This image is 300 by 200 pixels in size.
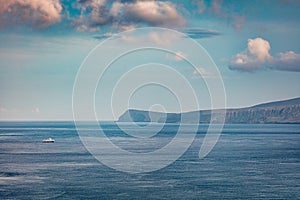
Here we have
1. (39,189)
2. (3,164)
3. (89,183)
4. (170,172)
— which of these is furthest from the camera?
(3,164)

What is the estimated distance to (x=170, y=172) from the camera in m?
134

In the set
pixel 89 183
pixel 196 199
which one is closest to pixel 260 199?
pixel 196 199

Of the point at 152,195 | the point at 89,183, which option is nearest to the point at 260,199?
the point at 152,195

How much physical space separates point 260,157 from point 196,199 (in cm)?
8486

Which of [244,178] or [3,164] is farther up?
[244,178]

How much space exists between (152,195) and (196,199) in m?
8.64

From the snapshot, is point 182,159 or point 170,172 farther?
point 182,159

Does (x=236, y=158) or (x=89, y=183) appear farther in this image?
(x=236, y=158)

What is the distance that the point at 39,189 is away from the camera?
10594cm

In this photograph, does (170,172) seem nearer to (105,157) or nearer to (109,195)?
(109,195)

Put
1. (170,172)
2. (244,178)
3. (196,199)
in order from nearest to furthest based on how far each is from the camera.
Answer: (196,199)
(244,178)
(170,172)

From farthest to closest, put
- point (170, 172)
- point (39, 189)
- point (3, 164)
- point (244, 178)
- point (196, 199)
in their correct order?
1. point (3, 164)
2. point (170, 172)
3. point (244, 178)
4. point (39, 189)
5. point (196, 199)

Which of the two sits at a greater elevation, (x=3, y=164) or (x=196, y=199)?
(x=196, y=199)

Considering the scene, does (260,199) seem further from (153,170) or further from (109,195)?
(153,170)
